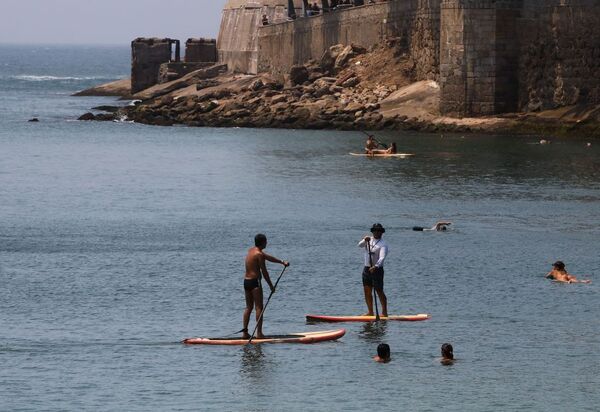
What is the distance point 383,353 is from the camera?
81.9ft

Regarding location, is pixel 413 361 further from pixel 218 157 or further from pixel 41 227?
pixel 218 157

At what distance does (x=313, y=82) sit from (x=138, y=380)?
5961 cm

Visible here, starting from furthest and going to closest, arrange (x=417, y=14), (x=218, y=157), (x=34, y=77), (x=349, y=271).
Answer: (x=34, y=77) < (x=417, y=14) < (x=218, y=157) < (x=349, y=271)

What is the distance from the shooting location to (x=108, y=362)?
25.0 meters

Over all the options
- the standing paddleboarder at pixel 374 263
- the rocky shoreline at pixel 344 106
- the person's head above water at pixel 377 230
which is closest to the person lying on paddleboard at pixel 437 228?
the standing paddleboarder at pixel 374 263

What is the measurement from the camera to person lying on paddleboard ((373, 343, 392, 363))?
25.0 metres

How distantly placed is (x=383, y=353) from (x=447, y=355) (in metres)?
1.00

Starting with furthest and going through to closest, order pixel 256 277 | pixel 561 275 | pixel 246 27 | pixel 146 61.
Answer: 1. pixel 146 61
2. pixel 246 27
3. pixel 561 275
4. pixel 256 277

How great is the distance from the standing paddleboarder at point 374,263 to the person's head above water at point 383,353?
2.28 metres

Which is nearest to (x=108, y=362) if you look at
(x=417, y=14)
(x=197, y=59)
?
(x=417, y=14)

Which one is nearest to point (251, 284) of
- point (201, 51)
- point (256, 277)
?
point (256, 277)

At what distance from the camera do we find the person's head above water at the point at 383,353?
2498cm

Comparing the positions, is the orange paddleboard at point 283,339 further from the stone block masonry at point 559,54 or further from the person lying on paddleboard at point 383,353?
the stone block masonry at point 559,54

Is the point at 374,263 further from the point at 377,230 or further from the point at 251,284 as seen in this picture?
the point at 251,284
